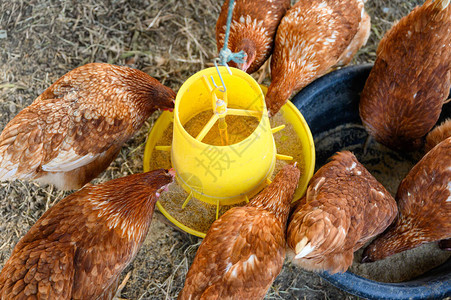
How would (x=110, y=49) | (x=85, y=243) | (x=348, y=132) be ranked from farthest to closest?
(x=110, y=49) → (x=348, y=132) → (x=85, y=243)

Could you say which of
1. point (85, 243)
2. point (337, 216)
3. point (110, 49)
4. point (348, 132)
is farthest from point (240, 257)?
point (110, 49)

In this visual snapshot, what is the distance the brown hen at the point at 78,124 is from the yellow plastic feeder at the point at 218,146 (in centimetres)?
18

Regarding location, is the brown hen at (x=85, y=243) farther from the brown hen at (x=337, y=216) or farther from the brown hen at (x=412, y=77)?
the brown hen at (x=412, y=77)

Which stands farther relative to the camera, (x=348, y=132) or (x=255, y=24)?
(x=348, y=132)

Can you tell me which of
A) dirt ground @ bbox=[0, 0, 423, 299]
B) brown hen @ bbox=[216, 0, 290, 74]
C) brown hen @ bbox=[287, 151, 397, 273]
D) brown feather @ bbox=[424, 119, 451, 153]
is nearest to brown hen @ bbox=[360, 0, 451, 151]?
brown feather @ bbox=[424, 119, 451, 153]

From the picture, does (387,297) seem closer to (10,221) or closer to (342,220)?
(342,220)

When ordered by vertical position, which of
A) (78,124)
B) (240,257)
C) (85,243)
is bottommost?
(85,243)

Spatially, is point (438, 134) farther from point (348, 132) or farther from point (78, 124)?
point (78, 124)

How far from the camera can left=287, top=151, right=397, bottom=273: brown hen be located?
1625 mm

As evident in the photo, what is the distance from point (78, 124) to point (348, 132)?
170 cm

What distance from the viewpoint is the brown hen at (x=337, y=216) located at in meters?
1.62

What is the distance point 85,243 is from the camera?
1.84 m

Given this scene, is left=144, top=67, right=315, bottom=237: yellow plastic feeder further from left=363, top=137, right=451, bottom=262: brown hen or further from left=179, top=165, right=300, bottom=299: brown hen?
left=363, top=137, right=451, bottom=262: brown hen

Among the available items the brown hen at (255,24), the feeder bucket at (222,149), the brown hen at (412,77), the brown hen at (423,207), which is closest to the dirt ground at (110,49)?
the brown hen at (255,24)
